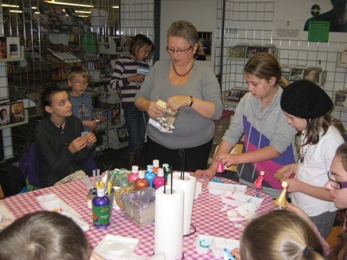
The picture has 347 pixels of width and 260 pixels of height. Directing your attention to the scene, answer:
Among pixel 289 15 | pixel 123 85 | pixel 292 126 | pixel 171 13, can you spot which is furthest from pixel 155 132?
pixel 171 13

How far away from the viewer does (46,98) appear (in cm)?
302

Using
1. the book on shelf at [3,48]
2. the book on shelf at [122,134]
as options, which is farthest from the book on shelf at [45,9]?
the book on shelf at [122,134]

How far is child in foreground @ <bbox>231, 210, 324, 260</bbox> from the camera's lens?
110 centimetres

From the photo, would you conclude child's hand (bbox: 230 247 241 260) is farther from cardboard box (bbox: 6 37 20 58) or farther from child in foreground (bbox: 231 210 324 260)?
cardboard box (bbox: 6 37 20 58)

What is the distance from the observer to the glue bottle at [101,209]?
68.4 inches

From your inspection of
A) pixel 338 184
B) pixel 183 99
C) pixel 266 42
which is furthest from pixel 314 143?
pixel 266 42

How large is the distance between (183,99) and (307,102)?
0.78 m

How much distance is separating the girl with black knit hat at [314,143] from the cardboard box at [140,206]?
2.49ft

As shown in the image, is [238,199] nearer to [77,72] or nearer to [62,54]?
[77,72]

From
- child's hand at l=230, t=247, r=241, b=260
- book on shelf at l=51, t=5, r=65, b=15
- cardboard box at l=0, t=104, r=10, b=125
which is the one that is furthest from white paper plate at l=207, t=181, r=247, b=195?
book on shelf at l=51, t=5, r=65, b=15

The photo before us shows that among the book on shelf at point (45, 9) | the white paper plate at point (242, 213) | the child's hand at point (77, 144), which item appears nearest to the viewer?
the white paper plate at point (242, 213)

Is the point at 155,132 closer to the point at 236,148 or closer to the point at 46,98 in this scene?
the point at 236,148

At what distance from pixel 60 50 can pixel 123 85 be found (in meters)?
1.00

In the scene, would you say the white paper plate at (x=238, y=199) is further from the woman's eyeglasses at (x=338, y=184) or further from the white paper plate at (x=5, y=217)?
the white paper plate at (x=5, y=217)
